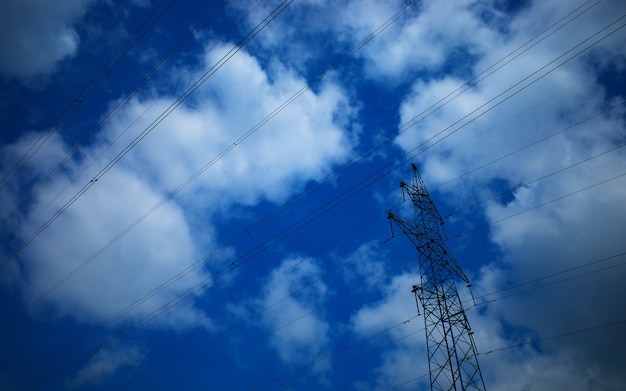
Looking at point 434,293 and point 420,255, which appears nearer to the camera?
point 434,293

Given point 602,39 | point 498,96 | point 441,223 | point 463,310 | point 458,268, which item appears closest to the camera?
point 602,39

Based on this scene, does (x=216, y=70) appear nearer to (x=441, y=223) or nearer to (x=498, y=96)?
(x=498, y=96)

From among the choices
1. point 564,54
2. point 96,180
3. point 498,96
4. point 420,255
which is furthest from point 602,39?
point 96,180

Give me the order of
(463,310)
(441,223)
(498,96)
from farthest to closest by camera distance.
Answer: (441,223)
(463,310)
(498,96)

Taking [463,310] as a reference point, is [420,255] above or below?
above

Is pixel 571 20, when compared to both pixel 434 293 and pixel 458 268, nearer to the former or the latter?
pixel 458 268

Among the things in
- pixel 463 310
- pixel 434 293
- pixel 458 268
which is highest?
pixel 458 268

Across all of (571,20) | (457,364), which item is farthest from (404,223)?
(571,20)

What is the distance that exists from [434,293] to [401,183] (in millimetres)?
6150

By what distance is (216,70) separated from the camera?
14492 mm

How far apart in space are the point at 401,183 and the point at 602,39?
33.0 ft

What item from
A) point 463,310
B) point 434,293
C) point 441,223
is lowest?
point 463,310

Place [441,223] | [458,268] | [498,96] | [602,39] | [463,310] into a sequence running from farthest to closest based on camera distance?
[441,223] → [458,268] → [463,310] → [498,96] → [602,39]

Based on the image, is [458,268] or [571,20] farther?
[458,268]
